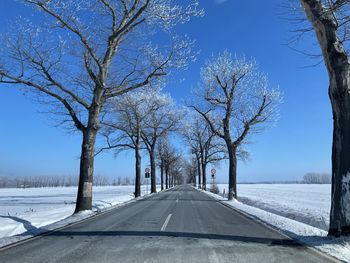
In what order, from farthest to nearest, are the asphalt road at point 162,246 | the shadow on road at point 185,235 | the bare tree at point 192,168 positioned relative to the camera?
the bare tree at point 192,168 < the shadow on road at point 185,235 < the asphalt road at point 162,246

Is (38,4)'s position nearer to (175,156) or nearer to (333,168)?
(333,168)

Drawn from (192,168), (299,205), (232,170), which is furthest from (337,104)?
(192,168)

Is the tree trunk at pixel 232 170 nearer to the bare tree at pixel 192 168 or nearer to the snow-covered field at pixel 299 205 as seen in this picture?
the snow-covered field at pixel 299 205

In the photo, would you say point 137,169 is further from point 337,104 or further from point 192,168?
point 192,168

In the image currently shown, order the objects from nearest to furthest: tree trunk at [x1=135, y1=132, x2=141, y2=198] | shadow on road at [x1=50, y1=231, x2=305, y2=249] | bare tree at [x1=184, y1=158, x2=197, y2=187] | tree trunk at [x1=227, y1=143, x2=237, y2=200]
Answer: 1. shadow on road at [x1=50, y1=231, x2=305, y2=249]
2. tree trunk at [x1=227, y1=143, x2=237, y2=200]
3. tree trunk at [x1=135, y1=132, x2=141, y2=198]
4. bare tree at [x1=184, y1=158, x2=197, y2=187]

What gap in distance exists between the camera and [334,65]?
10.2m

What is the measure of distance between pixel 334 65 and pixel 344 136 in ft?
6.00

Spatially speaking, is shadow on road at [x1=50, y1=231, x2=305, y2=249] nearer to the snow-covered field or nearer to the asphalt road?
the asphalt road

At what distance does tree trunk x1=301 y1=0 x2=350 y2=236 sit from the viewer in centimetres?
972

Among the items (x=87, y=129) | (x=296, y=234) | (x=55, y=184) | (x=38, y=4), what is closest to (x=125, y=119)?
(x=87, y=129)

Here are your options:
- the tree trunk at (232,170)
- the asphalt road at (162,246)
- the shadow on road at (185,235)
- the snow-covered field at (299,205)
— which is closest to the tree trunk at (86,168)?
the asphalt road at (162,246)

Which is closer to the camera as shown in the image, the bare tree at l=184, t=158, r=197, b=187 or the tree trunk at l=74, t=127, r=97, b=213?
the tree trunk at l=74, t=127, r=97, b=213

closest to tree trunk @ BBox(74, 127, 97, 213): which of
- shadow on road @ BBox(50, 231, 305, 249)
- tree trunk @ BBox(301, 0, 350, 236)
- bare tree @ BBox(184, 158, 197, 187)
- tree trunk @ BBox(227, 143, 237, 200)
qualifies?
shadow on road @ BBox(50, 231, 305, 249)

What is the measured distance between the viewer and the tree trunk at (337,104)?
9.72 metres
